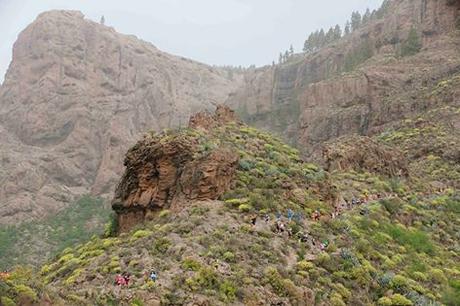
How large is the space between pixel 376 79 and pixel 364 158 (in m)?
36.3

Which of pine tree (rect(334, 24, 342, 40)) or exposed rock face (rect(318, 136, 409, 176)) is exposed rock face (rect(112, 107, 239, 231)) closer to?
exposed rock face (rect(318, 136, 409, 176))

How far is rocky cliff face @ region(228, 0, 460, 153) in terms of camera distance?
7531 centimetres

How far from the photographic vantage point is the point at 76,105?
13262 centimetres

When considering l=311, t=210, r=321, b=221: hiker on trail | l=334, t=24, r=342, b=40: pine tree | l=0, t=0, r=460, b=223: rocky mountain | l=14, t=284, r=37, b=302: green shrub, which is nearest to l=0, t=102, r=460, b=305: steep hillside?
l=14, t=284, r=37, b=302: green shrub

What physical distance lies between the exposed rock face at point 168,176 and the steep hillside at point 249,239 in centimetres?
6

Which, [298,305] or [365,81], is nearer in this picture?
[298,305]

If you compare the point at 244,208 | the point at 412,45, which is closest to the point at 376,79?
the point at 412,45

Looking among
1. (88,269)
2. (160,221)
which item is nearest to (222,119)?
(160,221)

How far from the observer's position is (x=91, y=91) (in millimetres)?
138250

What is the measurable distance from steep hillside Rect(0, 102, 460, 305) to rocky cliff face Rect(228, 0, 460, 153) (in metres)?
34.8

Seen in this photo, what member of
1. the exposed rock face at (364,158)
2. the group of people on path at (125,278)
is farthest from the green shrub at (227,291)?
the exposed rock face at (364,158)

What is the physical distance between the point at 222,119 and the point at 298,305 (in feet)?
71.3

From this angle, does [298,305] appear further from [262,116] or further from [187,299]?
[262,116]

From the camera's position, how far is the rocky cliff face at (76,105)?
10988cm
